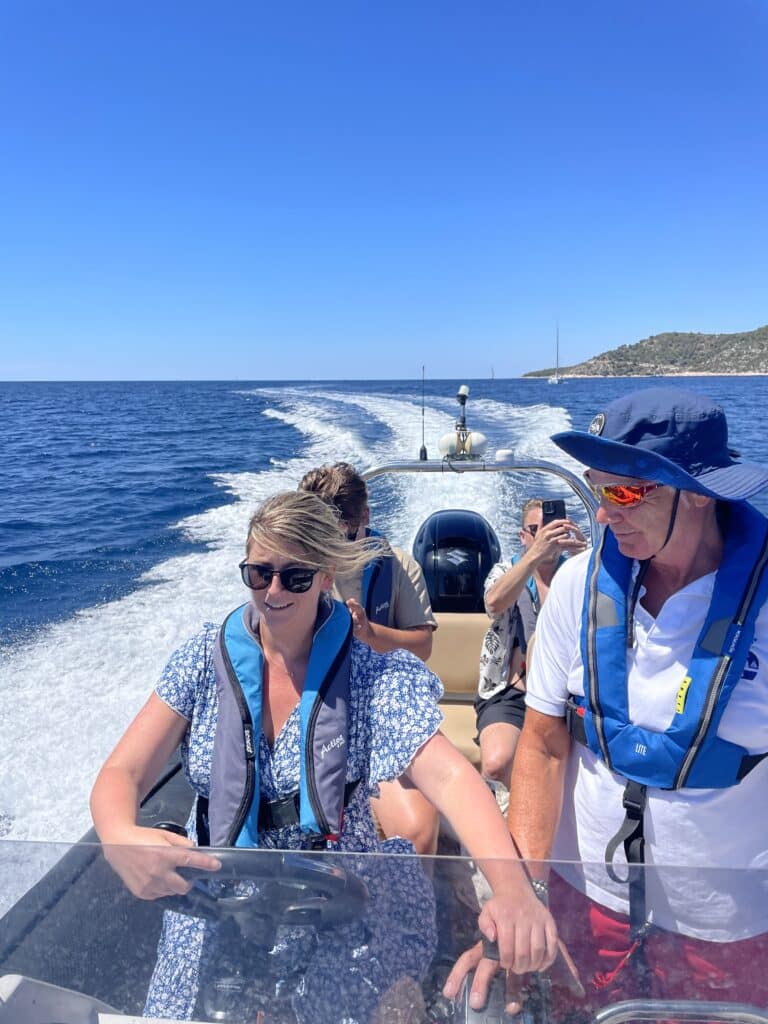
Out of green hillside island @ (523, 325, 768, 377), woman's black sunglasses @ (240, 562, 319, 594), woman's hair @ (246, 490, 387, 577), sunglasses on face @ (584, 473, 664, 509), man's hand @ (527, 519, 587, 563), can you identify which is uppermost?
green hillside island @ (523, 325, 768, 377)

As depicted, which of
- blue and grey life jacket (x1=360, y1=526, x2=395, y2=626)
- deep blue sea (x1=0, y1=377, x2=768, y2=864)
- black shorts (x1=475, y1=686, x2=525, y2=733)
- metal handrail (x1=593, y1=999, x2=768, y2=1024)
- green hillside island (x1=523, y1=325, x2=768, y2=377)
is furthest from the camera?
green hillside island (x1=523, y1=325, x2=768, y2=377)

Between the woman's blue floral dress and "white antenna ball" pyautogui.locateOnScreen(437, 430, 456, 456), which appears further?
"white antenna ball" pyautogui.locateOnScreen(437, 430, 456, 456)

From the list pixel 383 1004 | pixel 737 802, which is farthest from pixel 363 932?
pixel 737 802

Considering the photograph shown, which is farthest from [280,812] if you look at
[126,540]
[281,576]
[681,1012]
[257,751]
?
[126,540]

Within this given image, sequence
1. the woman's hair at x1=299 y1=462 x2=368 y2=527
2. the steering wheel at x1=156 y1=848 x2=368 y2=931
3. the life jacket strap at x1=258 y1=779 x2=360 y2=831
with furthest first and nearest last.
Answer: the woman's hair at x1=299 y1=462 x2=368 y2=527
the life jacket strap at x1=258 y1=779 x2=360 y2=831
the steering wheel at x1=156 y1=848 x2=368 y2=931

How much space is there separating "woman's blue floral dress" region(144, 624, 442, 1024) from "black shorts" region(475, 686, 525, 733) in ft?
3.54

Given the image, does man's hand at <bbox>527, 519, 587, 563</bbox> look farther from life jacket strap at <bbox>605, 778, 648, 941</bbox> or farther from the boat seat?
life jacket strap at <bbox>605, 778, 648, 941</bbox>

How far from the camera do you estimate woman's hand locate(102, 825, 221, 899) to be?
1.05 metres

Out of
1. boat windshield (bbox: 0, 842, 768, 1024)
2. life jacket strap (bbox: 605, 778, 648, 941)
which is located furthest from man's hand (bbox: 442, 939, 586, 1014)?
life jacket strap (bbox: 605, 778, 648, 941)

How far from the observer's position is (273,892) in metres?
1.04

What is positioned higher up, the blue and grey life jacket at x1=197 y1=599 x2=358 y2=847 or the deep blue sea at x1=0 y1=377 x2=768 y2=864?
the blue and grey life jacket at x1=197 y1=599 x2=358 y2=847

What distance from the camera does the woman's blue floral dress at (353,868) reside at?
97 centimetres

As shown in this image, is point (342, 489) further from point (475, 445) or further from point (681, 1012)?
point (681, 1012)

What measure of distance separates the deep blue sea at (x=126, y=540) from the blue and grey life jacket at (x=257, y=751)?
1.88m
